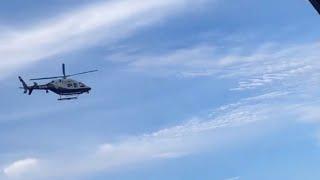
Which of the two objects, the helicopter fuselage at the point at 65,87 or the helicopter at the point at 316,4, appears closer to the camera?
the helicopter at the point at 316,4

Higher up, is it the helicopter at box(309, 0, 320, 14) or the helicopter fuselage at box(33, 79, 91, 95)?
the helicopter fuselage at box(33, 79, 91, 95)

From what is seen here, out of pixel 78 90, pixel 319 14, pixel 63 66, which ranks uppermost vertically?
pixel 63 66

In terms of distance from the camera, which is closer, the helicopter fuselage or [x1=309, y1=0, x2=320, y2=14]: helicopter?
[x1=309, y1=0, x2=320, y2=14]: helicopter

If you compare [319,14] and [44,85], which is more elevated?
[44,85]

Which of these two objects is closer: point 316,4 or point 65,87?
point 316,4

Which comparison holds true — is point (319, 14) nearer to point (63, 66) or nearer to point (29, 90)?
point (29, 90)

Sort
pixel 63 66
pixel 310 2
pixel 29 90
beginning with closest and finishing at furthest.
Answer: pixel 310 2 < pixel 29 90 < pixel 63 66

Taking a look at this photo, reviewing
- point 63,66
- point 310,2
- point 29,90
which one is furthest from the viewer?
point 63,66

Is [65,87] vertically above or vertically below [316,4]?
above

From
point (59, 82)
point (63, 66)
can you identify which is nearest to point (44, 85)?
point (59, 82)

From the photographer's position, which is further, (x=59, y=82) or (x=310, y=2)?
(x=59, y=82)

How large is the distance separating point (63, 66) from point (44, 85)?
57.8 ft

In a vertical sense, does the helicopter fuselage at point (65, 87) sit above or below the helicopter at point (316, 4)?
above

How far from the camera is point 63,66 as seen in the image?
14800 centimetres
